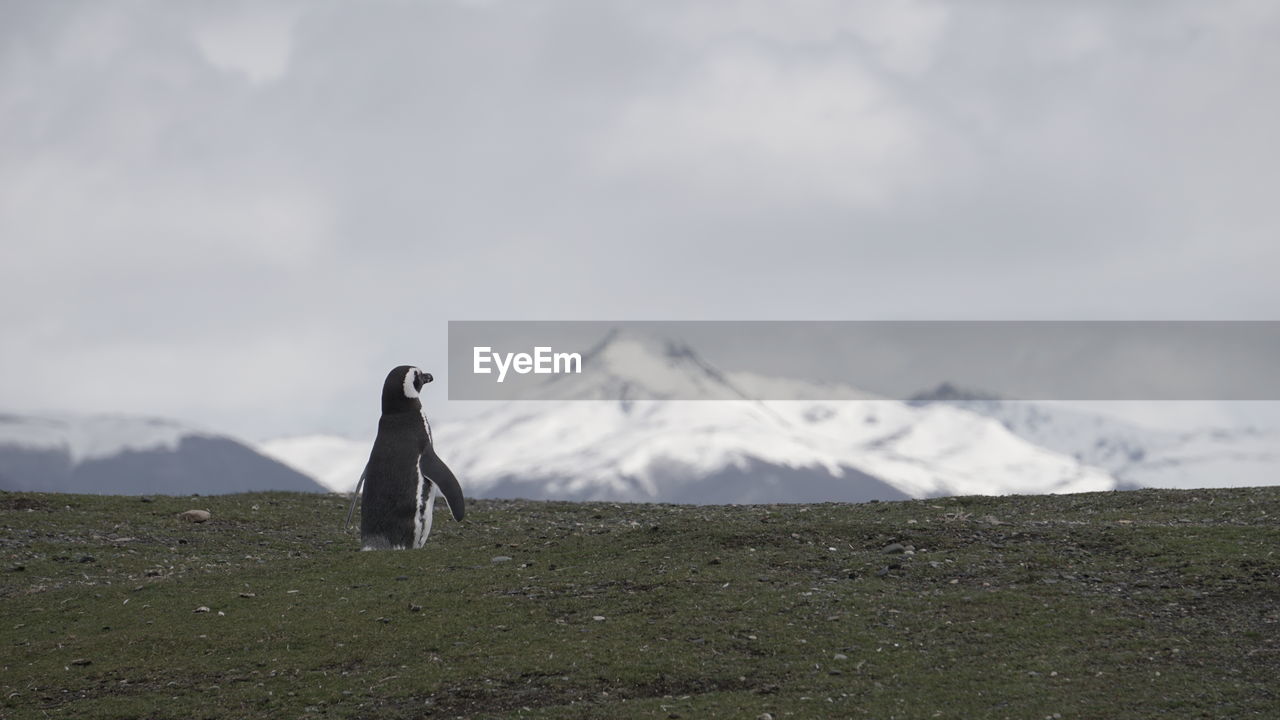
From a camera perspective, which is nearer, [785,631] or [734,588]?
[785,631]

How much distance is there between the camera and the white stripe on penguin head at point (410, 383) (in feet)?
80.9

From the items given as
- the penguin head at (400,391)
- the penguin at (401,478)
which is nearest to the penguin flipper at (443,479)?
the penguin at (401,478)

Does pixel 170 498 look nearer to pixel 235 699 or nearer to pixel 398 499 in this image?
pixel 398 499

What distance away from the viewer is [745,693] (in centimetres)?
1446

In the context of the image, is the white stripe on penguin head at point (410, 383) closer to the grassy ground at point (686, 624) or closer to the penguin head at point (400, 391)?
the penguin head at point (400, 391)

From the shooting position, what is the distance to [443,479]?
24.2m

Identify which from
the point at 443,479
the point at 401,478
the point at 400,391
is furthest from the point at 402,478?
the point at 400,391

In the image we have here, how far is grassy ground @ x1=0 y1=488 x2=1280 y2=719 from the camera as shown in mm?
14555

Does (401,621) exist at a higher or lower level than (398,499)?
lower

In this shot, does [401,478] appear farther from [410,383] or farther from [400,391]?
[410,383]

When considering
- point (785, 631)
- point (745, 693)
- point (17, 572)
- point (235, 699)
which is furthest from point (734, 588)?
point (17, 572)

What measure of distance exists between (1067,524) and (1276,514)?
13.4 feet

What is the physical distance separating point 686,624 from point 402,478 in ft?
28.1

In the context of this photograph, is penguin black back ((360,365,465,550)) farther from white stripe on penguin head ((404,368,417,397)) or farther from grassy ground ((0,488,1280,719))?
grassy ground ((0,488,1280,719))
